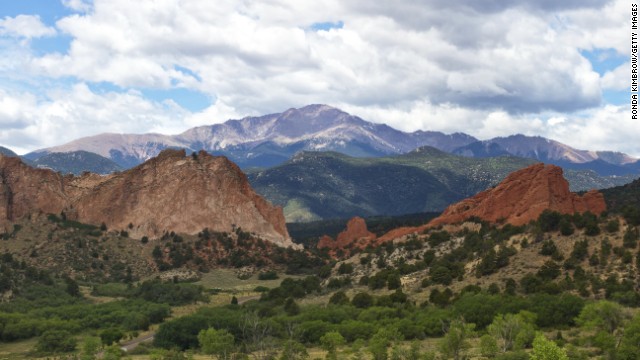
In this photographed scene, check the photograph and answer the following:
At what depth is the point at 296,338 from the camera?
76562 millimetres

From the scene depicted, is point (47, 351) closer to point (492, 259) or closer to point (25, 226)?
point (492, 259)

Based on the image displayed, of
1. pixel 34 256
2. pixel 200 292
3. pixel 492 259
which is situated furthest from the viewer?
pixel 34 256

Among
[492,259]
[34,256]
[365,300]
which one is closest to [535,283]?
[492,259]

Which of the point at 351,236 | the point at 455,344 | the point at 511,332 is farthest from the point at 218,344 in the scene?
the point at 351,236

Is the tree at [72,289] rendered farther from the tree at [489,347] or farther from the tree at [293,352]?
the tree at [489,347]

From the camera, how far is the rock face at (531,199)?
11636cm

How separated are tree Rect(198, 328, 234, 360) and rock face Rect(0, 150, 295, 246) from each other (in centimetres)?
9240

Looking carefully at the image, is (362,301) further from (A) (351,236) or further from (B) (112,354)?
(A) (351,236)

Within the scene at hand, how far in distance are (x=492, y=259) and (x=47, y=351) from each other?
5540cm

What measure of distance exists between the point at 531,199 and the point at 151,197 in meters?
90.1

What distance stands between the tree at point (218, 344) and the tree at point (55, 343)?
702 inches

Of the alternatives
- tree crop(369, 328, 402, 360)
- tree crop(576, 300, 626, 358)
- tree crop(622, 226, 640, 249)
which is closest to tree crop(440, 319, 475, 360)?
tree crop(369, 328, 402, 360)

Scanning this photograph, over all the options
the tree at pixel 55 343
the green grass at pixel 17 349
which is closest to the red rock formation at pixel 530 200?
the tree at pixel 55 343

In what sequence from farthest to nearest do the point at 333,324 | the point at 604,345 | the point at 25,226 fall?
the point at 25,226 < the point at 333,324 < the point at 604,345
